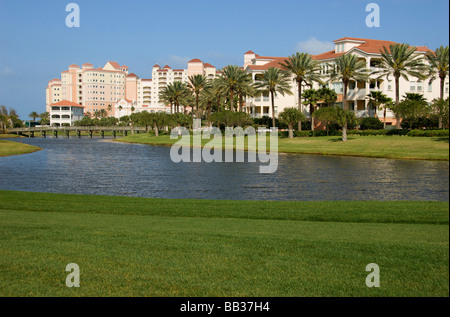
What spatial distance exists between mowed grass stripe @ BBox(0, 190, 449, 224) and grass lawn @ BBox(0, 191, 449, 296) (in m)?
1.24

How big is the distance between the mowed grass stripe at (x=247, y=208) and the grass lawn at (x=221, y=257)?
1.24 metres

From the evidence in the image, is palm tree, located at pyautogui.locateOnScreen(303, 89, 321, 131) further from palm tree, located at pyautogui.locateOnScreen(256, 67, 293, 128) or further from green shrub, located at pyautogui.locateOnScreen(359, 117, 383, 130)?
green shrub, located at pyautogui.locateOnScreen(359, 117, 383, 130)

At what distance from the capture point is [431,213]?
15445mm

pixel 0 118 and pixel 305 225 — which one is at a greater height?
pixel 0 118

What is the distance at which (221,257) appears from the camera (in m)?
8.67

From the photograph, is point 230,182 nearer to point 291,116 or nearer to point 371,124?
point 291,116

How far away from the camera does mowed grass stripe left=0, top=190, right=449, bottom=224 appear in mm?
15938

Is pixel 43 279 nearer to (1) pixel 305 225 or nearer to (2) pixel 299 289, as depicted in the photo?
(2) pixel 299 289

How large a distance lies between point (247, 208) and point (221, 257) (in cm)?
1048

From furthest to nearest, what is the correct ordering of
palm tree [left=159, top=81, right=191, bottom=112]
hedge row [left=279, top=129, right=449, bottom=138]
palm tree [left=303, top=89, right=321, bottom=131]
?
palm tree [left=159, top=81, right=191, bottom=112] → palm tree [left=303, top=89, right=321, bottom=131] → hedge row [left=279, top=129, right=449, bottom=138]

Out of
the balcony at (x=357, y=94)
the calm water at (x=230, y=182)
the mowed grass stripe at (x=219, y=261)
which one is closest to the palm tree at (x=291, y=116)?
the balcony at (x=357, y=94)

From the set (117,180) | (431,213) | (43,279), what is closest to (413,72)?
(117,180)

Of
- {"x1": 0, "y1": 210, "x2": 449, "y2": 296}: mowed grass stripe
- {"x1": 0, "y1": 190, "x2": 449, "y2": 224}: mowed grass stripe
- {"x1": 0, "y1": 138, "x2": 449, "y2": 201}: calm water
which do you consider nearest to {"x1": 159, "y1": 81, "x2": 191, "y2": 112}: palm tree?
{"x1": 0, "y1": 138, "x2": 449, "y2": 201}: calm water

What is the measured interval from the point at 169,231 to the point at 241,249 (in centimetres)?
299
